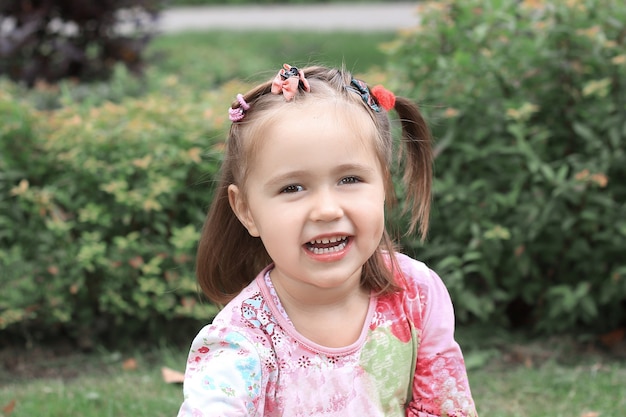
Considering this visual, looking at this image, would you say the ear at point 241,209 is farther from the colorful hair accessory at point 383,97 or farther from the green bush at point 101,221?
the green bush at point 101,221

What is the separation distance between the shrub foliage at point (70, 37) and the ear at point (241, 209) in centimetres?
471

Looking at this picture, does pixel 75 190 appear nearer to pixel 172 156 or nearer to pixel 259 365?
pixel 172 156

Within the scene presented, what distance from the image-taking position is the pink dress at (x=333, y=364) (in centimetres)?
196

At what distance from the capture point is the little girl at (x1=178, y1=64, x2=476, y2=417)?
1.93 metres

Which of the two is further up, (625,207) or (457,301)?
(625,207)

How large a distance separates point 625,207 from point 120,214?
2126mm

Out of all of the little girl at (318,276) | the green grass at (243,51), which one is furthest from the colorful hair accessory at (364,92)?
the green grass at (243,51)

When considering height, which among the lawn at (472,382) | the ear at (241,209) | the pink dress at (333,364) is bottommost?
the lawn at (472,382)

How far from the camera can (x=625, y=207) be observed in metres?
3.51

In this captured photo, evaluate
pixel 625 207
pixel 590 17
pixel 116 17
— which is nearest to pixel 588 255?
pixel 625 207

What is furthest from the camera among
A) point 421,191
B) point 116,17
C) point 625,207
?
point 116,17

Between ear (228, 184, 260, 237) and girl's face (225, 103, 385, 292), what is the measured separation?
9cm

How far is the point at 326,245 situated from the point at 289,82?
1.27ft

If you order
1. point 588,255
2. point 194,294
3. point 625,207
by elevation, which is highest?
point 625,207
